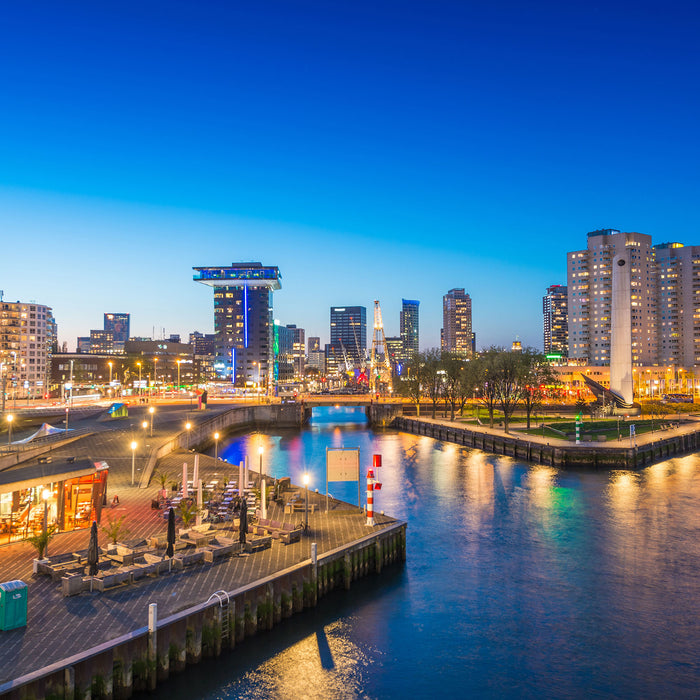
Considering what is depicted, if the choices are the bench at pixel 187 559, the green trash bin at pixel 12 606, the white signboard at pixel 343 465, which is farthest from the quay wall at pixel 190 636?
the white signboard at pixel 343 465

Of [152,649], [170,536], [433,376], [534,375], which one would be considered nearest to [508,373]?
[534,375]

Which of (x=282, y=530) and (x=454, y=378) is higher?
(x=454, y=378)

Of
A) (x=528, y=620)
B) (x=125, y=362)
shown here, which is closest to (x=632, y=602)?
(x=528, y=620)

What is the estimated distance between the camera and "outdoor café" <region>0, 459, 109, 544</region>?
77.0 ft

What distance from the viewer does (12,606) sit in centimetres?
1585

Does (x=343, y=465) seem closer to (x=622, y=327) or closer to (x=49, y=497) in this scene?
(x=49, y=497)

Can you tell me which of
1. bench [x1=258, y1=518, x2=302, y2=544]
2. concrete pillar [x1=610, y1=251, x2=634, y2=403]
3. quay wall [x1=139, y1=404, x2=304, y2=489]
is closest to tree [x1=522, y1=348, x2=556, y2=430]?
concrete pillar [x1=610, y1=251, x2=634, y2=403]

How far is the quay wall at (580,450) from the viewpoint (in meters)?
59.2

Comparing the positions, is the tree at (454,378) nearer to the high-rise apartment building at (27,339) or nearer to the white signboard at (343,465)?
the white signboard at (343,465)

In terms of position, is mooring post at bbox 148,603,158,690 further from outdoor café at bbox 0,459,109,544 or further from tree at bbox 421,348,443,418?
tree at bbox 421,348,443,418

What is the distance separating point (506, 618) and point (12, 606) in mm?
17557

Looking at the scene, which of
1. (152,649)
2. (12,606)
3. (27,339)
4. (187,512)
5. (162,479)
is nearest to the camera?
(12,606)

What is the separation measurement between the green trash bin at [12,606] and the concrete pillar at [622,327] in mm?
95736

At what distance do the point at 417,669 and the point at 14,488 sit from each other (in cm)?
1660
